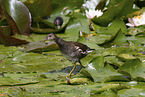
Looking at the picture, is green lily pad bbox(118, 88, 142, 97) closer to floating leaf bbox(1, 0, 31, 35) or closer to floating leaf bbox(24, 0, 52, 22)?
floating leaf bbox(1, 0, 31, 35)

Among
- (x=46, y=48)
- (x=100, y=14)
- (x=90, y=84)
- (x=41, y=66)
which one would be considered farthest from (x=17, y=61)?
(x=100, y=14)

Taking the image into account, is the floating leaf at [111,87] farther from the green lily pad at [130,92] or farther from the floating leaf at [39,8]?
the floating leaf at [39,8]

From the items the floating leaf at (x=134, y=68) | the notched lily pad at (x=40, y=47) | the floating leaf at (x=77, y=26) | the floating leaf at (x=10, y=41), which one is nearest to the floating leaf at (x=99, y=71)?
the floating leaf at (x=134, y=68)

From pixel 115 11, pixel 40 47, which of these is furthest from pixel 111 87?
pixel 115 11

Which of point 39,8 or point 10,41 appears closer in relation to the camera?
point 10,41

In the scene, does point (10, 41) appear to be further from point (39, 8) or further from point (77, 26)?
point (77, 26)

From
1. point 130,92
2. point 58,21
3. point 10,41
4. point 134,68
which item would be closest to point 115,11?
point 58,21

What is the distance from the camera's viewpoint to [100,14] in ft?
8.00

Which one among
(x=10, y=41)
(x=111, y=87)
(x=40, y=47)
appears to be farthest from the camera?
(x=10, y=41)

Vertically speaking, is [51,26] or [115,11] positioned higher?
[115,11]

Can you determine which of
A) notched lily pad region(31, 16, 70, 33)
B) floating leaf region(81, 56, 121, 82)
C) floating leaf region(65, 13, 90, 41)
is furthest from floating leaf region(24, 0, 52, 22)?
floating leaf region(81, 56, 121, 82)

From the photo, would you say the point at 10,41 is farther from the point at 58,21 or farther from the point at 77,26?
the point at 77,26

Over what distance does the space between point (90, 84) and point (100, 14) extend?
58.2 inches

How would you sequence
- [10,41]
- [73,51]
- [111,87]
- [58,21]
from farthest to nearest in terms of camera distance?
[58,21] → [10,41] → [73,51] → [111,87]
